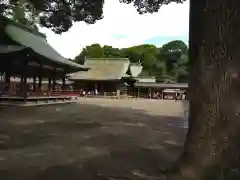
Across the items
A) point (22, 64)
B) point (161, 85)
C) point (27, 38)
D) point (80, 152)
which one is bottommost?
point (80, 152)

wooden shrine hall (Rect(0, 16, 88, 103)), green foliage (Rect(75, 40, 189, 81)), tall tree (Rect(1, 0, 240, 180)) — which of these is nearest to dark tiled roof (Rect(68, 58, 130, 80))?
green foliage (Rect(75, 40, 189, 81))

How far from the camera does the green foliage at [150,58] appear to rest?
7425 centimetres

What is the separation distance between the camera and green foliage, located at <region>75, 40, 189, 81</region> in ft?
244

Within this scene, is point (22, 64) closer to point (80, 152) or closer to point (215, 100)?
point (80, 152)

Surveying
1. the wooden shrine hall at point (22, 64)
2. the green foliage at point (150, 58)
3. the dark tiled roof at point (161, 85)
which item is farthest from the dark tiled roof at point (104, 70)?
the wooden shrine hall at point (22, 64)

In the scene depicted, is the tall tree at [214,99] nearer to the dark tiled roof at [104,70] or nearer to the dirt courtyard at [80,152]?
the dirt courtyard at [80,152]

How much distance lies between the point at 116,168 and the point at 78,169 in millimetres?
734

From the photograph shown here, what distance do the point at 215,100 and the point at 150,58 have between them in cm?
7364

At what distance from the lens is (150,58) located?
76.7 m

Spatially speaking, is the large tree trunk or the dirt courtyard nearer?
the large tree trunk

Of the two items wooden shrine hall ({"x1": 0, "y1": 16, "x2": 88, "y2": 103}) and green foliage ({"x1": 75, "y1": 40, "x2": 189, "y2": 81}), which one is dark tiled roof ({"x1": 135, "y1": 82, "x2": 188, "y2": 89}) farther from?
wooden shrine hall ({"x1": 0, "y1": 16, "x2": 88, "y2": 103})

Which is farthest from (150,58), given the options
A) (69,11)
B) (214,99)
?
(214,99)

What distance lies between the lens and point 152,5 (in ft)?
33.2

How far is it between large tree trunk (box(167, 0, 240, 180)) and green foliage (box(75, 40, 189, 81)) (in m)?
65.2
